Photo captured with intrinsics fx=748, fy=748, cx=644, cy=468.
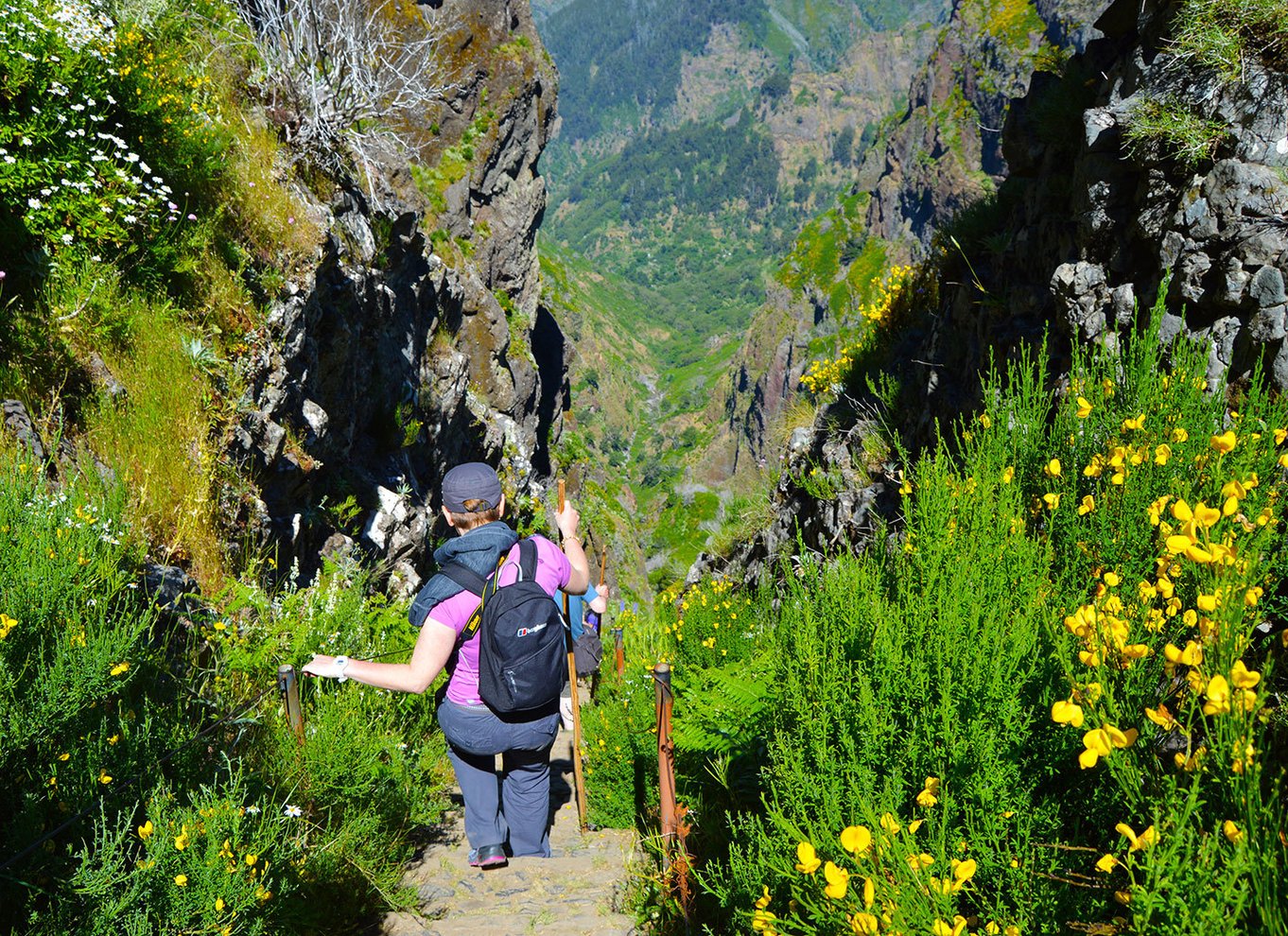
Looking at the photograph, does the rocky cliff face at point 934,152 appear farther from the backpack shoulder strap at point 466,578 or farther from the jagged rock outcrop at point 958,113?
the backpack shoulder strap at point 466,578

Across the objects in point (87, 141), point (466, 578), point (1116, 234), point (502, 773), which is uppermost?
point (87, 141)

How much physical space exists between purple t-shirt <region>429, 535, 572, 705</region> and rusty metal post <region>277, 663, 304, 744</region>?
2.38 feet

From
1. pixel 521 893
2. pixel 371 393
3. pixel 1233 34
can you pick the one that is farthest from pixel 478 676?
pixel 371 393

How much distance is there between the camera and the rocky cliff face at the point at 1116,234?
12.8ft

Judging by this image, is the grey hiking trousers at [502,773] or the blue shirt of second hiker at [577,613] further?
the blue shirt of second hiker at [577,613]

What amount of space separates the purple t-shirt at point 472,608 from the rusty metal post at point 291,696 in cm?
73

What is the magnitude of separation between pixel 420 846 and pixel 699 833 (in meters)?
1.59

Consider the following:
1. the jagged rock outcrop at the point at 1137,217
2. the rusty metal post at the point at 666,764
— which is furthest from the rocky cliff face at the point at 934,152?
the rusty metal post at the point at 666,764

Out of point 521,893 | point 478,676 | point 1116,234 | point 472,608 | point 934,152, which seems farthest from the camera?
point 934,152

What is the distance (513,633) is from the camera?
3.27 m

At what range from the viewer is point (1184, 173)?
4.38m

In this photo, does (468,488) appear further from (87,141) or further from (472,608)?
(87,141)

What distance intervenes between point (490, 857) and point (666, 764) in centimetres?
105

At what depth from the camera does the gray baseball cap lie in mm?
3455
